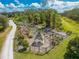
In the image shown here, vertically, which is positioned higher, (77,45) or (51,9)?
(51,9)

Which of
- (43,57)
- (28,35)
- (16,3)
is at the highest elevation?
(16,3)

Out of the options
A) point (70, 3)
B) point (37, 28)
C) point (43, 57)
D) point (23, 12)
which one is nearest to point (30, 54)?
point (43, 57)

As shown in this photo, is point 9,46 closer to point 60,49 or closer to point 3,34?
point 3,34

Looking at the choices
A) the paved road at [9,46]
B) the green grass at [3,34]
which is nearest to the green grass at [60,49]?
the paved road at [9,46]

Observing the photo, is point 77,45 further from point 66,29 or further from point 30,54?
point 30,54

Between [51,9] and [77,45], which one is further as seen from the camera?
[51,9]

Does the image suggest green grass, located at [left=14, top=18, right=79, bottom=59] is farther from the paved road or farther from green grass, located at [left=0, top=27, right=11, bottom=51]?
green grass, located at [left=0, top=27, right=11, bottom=51]

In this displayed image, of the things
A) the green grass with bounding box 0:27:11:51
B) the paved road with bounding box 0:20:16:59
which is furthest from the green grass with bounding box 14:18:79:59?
the green grass with bounding box 0:27:11:51

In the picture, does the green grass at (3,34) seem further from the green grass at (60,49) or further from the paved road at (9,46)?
the green grass at (60,49)
